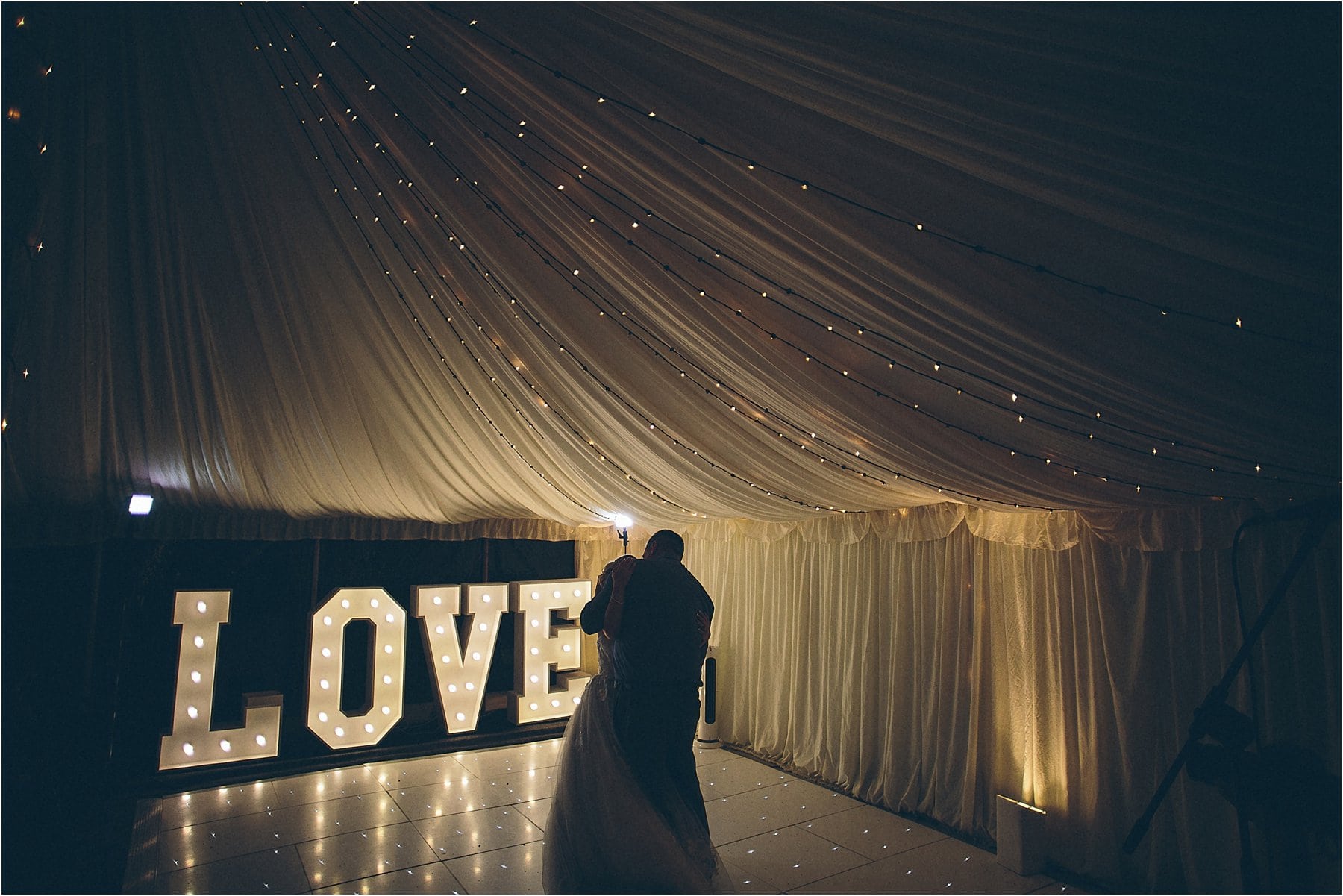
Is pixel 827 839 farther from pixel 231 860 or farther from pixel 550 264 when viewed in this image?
pixel 550 264

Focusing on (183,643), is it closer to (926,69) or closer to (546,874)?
(546,874)

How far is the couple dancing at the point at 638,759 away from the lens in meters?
3.05

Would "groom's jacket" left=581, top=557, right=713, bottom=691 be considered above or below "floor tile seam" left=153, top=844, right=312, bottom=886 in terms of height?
above

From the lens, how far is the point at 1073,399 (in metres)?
2.31

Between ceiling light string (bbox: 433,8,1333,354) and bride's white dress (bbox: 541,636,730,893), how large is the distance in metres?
2.64

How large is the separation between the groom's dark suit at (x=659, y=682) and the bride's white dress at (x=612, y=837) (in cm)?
8

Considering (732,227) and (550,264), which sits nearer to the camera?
(732,227)

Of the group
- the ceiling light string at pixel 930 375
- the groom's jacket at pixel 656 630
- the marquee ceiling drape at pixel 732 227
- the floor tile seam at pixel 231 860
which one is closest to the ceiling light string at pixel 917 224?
the marquee ceiling drape at pixel 732 227

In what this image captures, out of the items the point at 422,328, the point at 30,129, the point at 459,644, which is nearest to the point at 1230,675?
the point at 422,328

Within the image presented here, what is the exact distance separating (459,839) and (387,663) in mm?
2422

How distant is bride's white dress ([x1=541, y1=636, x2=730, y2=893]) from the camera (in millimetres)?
3021

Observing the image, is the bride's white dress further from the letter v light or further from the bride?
the letter v light

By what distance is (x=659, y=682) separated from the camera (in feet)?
10.7

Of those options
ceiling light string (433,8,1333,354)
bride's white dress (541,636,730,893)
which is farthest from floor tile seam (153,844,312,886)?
ceiling light string (433,8,1333,354)
